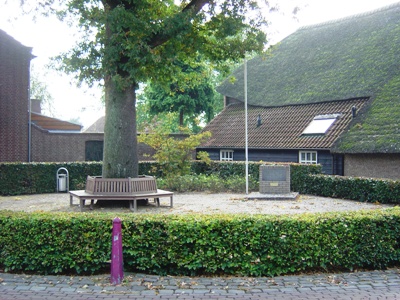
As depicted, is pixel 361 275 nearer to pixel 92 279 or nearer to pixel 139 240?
pixel 139 240

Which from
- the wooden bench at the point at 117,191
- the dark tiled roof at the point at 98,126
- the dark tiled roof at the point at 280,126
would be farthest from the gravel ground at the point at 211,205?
the dark tiled roof at the point at 98,126

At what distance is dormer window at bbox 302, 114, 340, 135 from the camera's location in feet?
80.2

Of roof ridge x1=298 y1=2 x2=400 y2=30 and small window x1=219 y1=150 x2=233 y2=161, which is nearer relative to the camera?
small window x1=219 y1=150 x2=233 y2=161

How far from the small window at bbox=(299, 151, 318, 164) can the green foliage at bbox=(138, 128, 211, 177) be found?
18.8ft

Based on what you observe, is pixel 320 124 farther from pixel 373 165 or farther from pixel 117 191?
pixel 117 191

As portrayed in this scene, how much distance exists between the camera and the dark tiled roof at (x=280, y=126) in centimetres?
2414

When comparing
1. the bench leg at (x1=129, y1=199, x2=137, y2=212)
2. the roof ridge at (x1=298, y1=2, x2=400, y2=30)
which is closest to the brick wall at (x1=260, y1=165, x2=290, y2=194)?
the bench leg at (x1=129, y1=199, x2=137, y2=212)

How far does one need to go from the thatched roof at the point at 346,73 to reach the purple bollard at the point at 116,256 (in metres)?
13.6

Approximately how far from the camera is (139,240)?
755 cm

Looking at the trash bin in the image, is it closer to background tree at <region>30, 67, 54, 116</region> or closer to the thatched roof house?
the thatched roof house

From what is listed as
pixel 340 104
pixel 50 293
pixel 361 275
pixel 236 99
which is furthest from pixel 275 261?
pixel 236 99

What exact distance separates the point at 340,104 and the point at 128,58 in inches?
581

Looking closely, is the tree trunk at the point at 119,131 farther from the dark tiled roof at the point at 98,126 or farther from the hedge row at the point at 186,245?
the dark tiled roof at the point at 98,126

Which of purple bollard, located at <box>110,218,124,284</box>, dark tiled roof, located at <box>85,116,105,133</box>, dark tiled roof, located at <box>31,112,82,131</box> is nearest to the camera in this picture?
purple bollard, located at <box>110,218,124,284</box>
